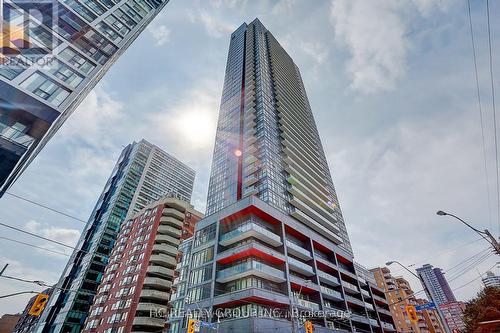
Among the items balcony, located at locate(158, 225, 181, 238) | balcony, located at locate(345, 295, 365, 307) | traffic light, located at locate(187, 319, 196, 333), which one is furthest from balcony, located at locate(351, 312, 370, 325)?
balcony, located at locate(158, 225, 181, 238)

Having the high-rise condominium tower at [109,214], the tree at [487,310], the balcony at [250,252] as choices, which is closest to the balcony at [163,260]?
the high-rise condominium tower at [109,214]

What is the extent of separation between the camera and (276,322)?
29.2 m

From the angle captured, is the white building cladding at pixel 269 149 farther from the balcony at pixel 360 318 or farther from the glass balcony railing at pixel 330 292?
the balcony at pixel 360 318

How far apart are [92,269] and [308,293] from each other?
238ft

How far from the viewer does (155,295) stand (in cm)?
5325

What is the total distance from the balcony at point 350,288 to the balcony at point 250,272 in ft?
71.2

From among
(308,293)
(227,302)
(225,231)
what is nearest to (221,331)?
(227,302)

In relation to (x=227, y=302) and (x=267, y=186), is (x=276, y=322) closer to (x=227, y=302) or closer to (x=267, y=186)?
(x=227, y=302)

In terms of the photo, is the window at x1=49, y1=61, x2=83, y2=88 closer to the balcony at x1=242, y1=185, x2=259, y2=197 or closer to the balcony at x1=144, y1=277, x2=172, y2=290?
the balcony at x1=242, y1=185, x2=259, y2=197

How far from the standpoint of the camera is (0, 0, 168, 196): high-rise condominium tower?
26375 millimetres

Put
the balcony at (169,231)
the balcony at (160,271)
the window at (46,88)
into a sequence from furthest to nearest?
the balcony at (169,231), the balcony at (160,271), the window at (46,88)

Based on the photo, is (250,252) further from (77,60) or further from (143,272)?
(77,60)

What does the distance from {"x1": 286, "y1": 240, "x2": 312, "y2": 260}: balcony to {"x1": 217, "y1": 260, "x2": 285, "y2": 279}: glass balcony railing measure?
6.12 metres

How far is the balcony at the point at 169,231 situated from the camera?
6262cm
